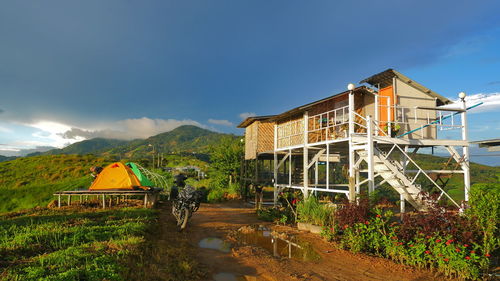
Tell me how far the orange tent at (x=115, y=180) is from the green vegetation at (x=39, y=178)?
9.94m

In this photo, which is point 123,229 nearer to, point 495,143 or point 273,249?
point 273,249

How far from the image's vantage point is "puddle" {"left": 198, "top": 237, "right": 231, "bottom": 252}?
755 centimetres

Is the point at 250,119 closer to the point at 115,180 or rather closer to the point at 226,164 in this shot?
the point at 226,164

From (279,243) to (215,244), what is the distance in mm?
1979

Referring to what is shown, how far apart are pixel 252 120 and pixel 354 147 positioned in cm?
1085

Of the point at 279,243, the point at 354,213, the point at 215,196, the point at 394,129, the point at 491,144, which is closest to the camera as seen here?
the point at 354,213

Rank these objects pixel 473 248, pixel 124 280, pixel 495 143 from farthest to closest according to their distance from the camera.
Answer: pixel 495 143, pixel 473 248, pixel 124 280

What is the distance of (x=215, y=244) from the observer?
7992 mm

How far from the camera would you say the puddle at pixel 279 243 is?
709 centimetres

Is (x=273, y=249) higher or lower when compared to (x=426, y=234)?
lower

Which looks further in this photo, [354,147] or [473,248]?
[354,147]

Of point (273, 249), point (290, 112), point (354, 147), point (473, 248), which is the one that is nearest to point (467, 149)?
point (354, 147)

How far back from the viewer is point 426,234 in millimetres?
6359

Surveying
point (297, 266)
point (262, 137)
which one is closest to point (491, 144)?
point (297, 266)
